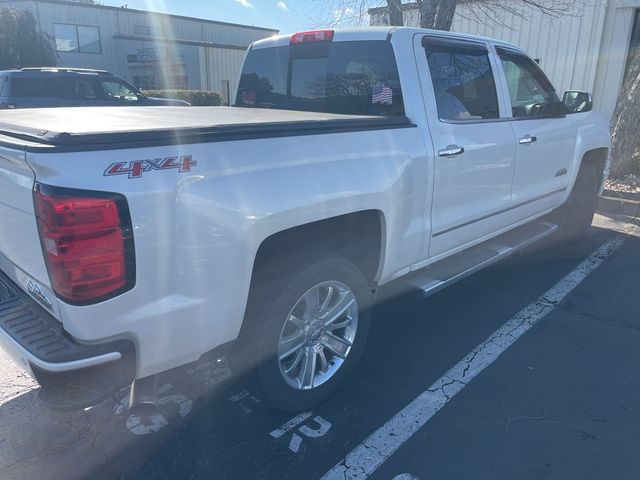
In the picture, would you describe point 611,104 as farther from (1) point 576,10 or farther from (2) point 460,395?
(2) point 460,395

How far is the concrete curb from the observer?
7.37 meters

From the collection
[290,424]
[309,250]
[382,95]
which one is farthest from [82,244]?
[382,95]

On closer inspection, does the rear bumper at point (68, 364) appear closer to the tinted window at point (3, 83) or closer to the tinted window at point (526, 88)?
the tinted window at point (526, 88)

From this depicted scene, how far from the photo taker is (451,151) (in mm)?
3375

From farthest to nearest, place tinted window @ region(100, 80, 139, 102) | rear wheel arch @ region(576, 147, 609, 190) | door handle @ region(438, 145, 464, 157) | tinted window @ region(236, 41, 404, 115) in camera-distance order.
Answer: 1. tinted window @ region(100, 80, 139, 102)
2. rear wheel arch @ region(576, 147, 609, 190)
3. tinted window @ region(236, 41, 404, 115)
4. door handle @ region(438, 145, 464, 157)

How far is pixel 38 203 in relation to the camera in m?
1.93

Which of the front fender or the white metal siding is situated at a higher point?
the white metal siding

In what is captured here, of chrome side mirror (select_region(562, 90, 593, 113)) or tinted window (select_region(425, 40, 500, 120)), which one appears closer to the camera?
tinted window (select_region(425, 40, 500, 120))

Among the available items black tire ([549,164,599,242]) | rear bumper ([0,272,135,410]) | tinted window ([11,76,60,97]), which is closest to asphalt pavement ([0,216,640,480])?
rear bumper ([0,272,135,410])

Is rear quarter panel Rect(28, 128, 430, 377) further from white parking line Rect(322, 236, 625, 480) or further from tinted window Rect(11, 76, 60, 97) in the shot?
tinted window Rect(11, 76, 60, 97)

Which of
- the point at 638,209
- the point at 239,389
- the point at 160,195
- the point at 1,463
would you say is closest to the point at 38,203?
the point at 160,195

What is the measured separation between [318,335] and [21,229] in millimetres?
1606

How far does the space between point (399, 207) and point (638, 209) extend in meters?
5.83

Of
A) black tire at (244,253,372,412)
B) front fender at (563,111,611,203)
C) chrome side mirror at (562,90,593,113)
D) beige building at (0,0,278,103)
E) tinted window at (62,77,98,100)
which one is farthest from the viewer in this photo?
beige building at (0,0,278,103)
